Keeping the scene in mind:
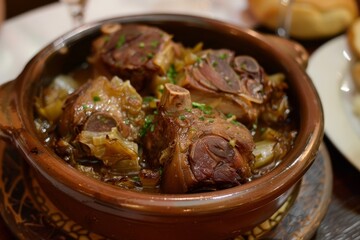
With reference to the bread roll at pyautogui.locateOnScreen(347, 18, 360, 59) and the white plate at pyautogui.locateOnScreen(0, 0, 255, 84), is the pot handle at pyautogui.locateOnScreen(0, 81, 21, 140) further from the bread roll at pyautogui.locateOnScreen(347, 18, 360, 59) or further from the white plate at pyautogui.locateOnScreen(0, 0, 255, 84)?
the bread roll at pyautogui.locateOnScreen(347, 18, 360, 59)

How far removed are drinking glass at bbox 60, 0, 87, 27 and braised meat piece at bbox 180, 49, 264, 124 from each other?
0.84 m

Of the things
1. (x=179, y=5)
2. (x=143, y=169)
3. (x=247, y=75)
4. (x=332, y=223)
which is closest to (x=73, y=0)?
(x=179, y=5)

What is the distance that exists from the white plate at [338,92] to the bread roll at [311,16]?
103 millimetres

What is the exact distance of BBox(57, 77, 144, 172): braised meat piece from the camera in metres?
1.29

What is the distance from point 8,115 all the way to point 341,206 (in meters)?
1.06

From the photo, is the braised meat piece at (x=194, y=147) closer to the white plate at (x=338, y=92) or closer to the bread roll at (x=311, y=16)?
the white plate at (x=338, y=92)

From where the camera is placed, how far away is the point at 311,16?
7.72ft

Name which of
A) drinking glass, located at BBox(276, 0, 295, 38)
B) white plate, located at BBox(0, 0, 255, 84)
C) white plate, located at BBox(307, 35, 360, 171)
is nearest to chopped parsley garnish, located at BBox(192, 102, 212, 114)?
A: white plate, located at BBox(307, 35, 360, 171)

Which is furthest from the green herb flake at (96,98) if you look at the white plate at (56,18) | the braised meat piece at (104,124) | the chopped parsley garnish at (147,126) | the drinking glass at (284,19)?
the drinking glass at (284,19)

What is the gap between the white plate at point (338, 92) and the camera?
174 cm

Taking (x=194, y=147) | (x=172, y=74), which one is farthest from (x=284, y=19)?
(x=194, y=147)

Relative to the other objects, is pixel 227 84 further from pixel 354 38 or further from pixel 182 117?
pixel 354 38

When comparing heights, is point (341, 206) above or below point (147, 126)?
below

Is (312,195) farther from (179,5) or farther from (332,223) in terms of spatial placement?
(179,5)
